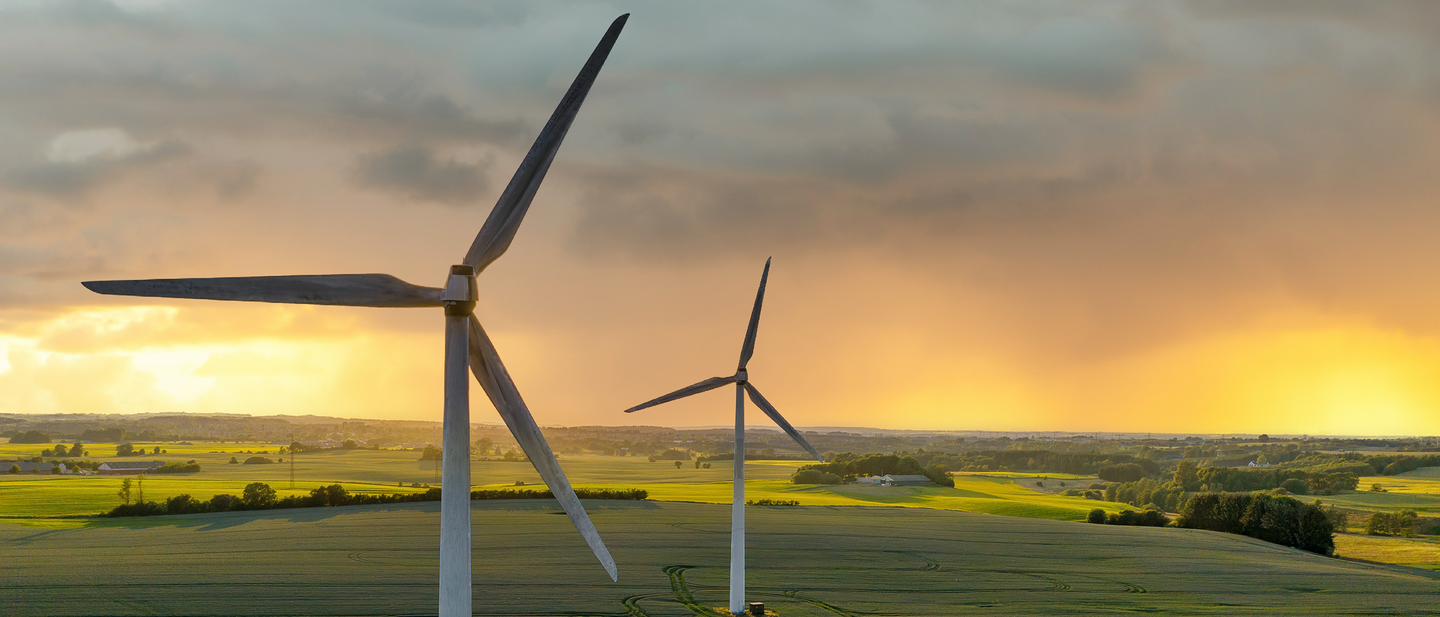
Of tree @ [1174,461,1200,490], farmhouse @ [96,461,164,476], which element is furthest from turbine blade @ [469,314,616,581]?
farmhouse @ [96,461,164,476]

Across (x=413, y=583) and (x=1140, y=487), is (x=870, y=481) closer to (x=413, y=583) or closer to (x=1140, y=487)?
(x=1140, y=487)

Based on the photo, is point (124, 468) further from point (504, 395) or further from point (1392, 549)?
point (1392, 549)

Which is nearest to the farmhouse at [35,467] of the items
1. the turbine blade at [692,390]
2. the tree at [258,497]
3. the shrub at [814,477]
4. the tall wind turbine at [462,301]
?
the tree at [258,497]

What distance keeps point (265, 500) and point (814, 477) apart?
329 feet

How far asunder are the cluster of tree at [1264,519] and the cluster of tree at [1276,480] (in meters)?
45.6

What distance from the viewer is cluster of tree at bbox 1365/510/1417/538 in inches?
4245

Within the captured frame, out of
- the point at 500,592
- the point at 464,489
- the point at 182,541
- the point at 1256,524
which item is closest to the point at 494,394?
the point at 464,489

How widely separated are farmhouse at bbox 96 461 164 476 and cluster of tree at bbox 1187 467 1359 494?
19682cm

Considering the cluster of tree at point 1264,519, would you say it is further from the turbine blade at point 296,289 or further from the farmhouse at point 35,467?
the farmhouse at point 35,467

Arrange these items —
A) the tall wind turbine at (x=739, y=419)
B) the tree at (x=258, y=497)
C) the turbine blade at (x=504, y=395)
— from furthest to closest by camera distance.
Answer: the tree at (x=258, y=497) → the tall wind turbine at (x=739, y=419) → the turbine blade at (x=504, y=395)

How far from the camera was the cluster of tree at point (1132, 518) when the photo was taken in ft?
372

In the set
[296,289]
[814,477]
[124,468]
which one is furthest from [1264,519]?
[124,468]

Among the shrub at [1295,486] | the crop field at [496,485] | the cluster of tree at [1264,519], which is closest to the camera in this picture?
the cluster of tree at [1264,519]

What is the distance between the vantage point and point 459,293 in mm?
18469
